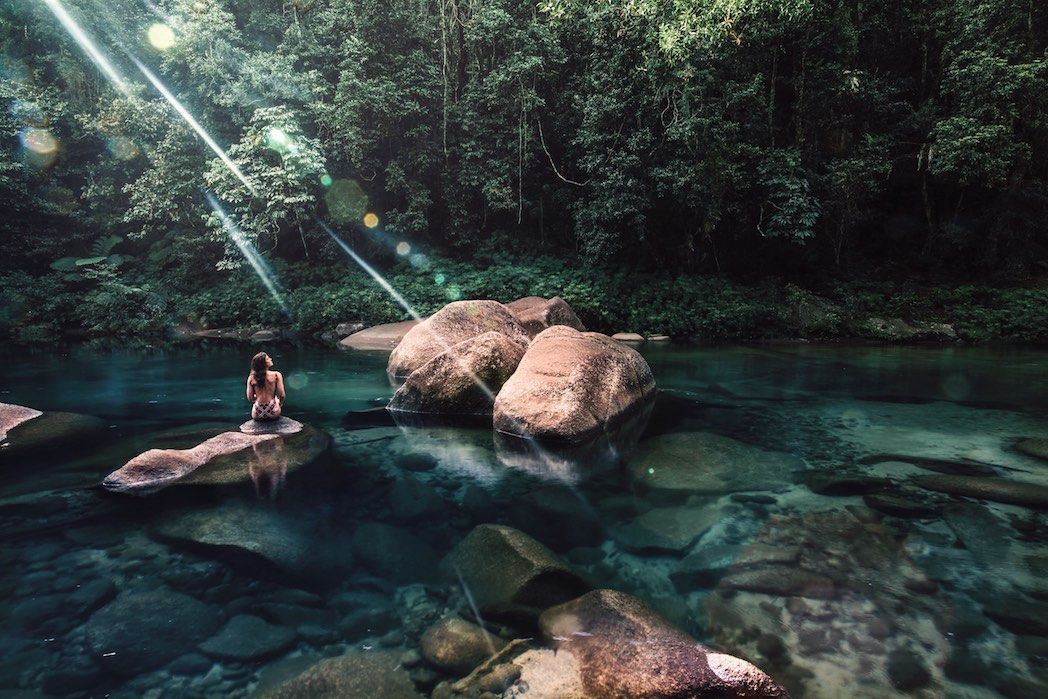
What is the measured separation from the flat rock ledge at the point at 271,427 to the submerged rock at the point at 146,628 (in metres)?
2.90

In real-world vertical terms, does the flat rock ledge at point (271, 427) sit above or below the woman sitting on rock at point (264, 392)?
below

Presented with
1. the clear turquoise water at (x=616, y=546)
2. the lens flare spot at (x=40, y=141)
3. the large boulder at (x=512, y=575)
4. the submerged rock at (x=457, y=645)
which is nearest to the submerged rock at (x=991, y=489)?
the clear turquoise water at (x=616, y=546)

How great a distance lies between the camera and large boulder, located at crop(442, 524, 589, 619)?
3.09m

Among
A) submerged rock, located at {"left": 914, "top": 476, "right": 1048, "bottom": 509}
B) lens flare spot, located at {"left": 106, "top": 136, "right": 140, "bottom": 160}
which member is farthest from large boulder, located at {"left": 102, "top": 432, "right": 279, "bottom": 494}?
lens flare spot, located at {"left": 106, "top": 136, "right": 140, "bottom": 160}

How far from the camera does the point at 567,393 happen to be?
242 inches

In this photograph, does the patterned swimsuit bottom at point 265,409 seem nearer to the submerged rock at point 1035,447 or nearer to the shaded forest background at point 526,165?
the submerged rock at point 1035,447

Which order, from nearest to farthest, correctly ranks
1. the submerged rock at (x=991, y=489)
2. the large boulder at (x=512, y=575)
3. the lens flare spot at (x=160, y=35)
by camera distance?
the large boulder at (x=512, y=575), the submerged rock at (x=991, y=489), the lens flare spot at (x=160, y=35)

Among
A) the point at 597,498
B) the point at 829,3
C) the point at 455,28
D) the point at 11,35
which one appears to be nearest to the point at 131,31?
the point at 11,35

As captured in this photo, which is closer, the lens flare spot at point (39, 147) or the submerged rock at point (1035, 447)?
the submerged rock at point (1035, 447)

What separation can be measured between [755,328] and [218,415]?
14521 mm

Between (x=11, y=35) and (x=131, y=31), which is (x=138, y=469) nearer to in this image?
(x=131, y=31)

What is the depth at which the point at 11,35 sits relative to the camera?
21.0m

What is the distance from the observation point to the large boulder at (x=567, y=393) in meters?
6.08

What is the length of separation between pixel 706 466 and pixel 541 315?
7.14m
